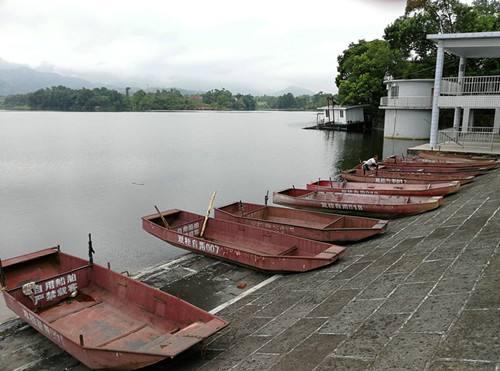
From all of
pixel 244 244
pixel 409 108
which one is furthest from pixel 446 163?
pixel 409 108

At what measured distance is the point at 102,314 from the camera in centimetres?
973

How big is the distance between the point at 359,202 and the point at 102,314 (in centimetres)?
1243

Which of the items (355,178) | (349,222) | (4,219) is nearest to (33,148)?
(4,219)

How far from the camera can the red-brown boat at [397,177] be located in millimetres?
19375

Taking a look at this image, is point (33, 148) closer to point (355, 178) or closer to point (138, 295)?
point (355, 178)

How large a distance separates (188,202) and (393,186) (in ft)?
38.5

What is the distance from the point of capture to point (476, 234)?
Answer: 32.8ft

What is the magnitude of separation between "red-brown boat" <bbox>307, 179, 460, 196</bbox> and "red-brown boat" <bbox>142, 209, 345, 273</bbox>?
7066 mm

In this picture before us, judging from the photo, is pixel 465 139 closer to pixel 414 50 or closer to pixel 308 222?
pixel 308 222

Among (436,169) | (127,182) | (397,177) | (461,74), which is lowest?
(127,182)

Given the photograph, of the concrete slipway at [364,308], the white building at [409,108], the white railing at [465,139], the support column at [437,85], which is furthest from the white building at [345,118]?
the concrete slipway at [364,308]

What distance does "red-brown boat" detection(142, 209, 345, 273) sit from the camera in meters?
11.5

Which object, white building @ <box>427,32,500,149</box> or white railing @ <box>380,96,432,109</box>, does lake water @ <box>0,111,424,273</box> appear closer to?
white railing @ <box>380,96,432,109</box>

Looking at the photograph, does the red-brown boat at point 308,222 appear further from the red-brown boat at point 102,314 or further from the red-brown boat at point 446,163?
the red-brown boat at point 446,163
